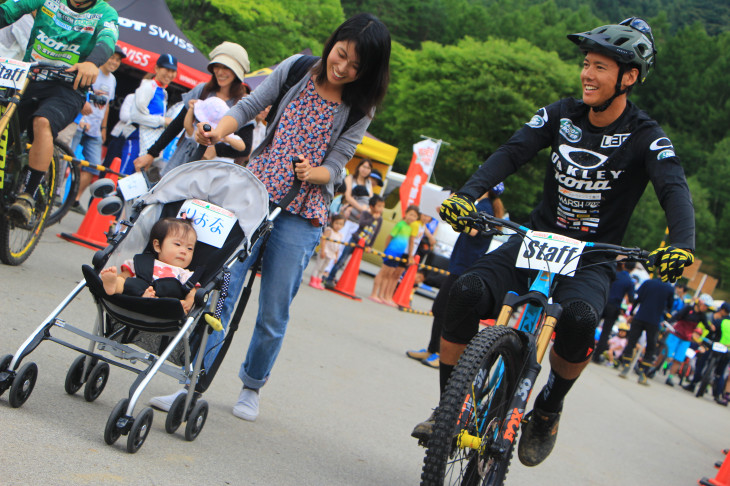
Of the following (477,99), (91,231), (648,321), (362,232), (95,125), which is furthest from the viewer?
(477,99)

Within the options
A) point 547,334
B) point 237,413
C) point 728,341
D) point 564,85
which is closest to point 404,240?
point 728,341

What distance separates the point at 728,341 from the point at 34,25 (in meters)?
17.2

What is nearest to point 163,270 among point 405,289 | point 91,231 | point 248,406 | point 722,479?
point 248,406

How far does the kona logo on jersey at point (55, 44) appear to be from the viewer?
259 inches

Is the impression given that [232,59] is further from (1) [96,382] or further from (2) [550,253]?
(2) [550,253]

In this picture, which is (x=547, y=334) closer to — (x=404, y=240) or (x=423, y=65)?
(x=404, y=240)

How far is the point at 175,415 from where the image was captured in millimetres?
4348

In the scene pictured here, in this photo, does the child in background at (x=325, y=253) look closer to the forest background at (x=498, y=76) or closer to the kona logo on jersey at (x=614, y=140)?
the kona logo on jersey at (x=614, y=140)

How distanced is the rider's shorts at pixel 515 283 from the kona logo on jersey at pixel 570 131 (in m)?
0.56

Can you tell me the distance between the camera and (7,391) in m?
4.16

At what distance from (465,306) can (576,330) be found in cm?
53

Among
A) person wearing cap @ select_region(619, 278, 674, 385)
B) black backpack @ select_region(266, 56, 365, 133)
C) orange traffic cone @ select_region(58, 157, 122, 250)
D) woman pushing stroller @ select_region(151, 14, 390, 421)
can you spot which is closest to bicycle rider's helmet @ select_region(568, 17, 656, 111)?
woman pushing stroller @ select_region(151, 14, 390, 421)

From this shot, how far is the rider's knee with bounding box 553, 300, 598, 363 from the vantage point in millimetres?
4195

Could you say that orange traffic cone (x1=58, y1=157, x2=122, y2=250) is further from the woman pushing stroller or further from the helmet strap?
the helmet strap
